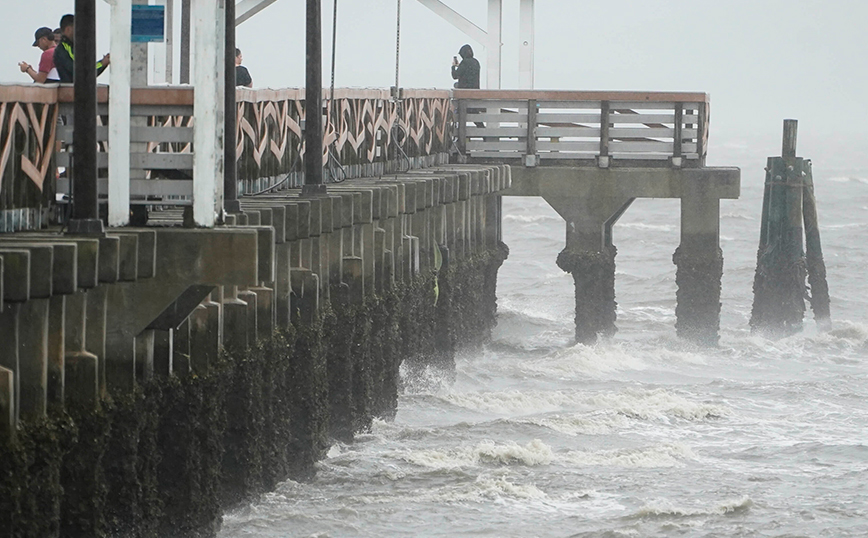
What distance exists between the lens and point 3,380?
8367 millimetres

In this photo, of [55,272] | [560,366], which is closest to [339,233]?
[55,272]

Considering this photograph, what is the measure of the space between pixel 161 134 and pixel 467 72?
697 inches

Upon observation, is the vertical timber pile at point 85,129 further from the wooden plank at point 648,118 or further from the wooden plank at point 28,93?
the wooden plank at point 648,118

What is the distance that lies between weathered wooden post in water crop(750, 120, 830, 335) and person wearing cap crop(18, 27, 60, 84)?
13.0m

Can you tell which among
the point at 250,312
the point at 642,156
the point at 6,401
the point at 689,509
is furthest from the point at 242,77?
the point at 6,401

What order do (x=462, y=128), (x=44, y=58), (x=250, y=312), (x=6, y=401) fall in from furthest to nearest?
(x=462, y=128) → (x=44, y=58) → (x=250, y=312) → (x=6, y=401)

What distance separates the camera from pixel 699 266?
23.3m

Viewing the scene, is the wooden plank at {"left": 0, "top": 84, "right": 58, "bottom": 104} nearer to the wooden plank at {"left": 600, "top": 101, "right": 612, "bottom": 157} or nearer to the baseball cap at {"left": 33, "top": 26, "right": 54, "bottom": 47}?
the baseball cap at {"left": 33, "top": 26, "right": 54, "bottom": 47}

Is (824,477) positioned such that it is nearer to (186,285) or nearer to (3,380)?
(186,285)

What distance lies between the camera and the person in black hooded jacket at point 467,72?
27.7m

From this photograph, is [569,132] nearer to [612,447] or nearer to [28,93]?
[612,447]

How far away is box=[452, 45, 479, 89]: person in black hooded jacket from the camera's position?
27.7 meters

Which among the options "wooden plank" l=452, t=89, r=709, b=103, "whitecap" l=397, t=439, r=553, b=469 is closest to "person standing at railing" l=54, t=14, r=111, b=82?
"whitecap" l=397, t=439, r=553, b=469

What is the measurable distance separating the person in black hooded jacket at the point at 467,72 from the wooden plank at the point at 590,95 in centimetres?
266
